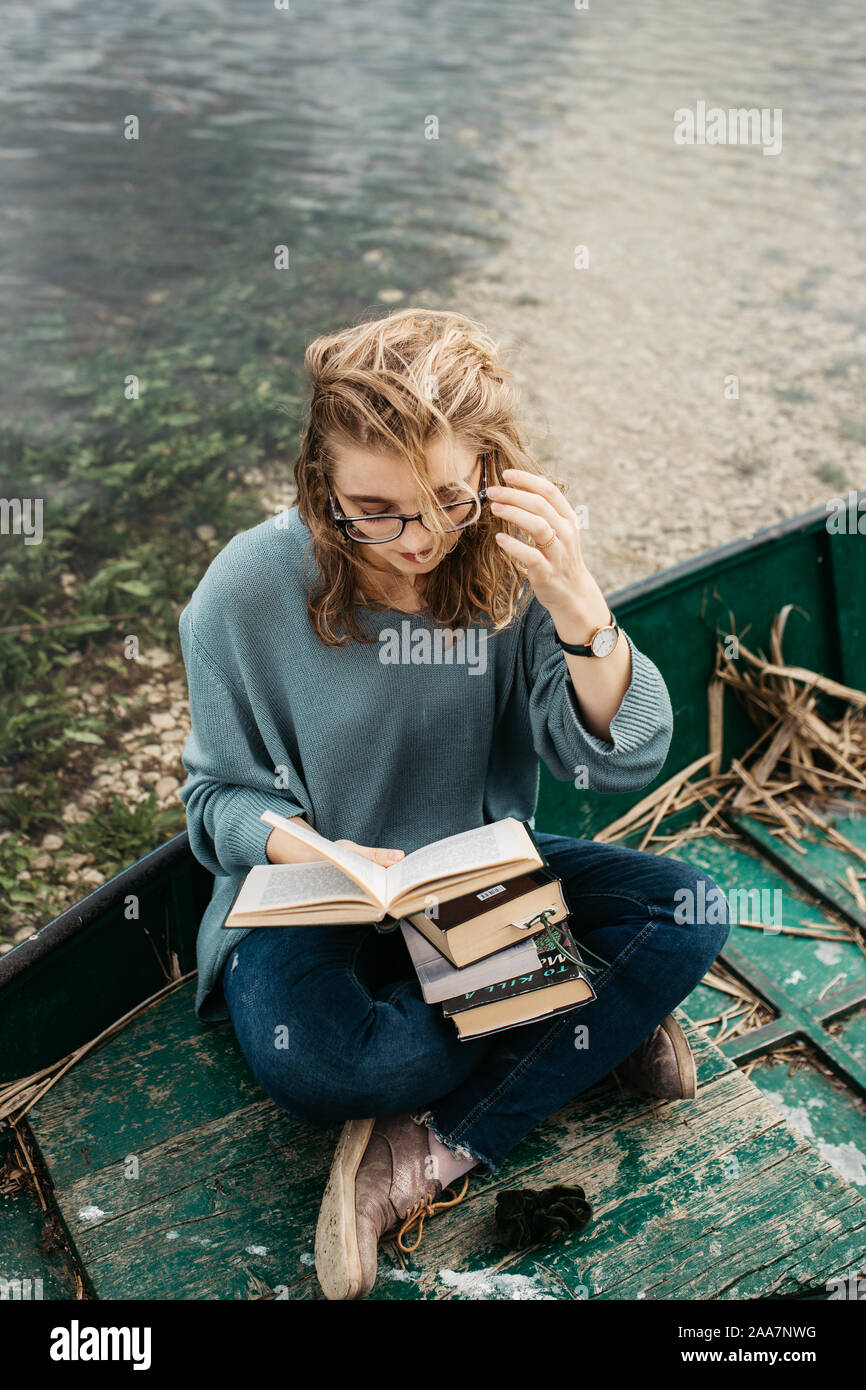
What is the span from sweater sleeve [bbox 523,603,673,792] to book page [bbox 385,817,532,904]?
0.20m

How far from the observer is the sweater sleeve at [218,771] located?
6.68 feet

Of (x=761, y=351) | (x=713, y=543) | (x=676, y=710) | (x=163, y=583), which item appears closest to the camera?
(x=676, y=710)

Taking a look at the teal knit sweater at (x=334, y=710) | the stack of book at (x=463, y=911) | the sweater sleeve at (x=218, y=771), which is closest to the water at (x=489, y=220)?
the teal knit sweater at (x=334, y=710)

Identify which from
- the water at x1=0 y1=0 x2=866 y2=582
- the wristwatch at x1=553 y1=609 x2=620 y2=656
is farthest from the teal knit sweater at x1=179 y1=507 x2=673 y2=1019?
the water at x1=0 y1=0 x2=866 y2=582

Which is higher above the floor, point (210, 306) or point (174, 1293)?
point (210, 306)

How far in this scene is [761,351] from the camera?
8484 mm

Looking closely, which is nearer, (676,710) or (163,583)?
(676,710)

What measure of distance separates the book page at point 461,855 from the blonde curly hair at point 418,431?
0.39 m

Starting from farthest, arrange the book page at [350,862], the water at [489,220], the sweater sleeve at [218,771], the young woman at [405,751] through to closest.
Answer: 1. the water at [489,220]
2. the sweater sleeve at [218,771]
3. the young woman at [405,751]
4. the book page at [350,862]

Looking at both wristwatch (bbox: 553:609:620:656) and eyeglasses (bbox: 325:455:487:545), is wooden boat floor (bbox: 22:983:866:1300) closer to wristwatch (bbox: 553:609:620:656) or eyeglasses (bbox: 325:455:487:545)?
wristwatch (bbox: 553:609:620:656)

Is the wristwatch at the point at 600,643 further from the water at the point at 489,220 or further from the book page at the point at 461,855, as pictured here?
the water at the point at 489,220
